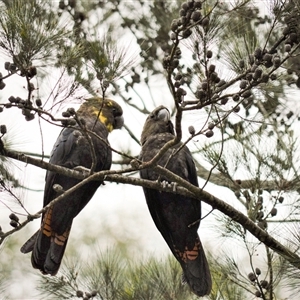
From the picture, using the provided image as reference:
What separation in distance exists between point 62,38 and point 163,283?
136 cm

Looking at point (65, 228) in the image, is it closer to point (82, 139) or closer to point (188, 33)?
point (82, 139)

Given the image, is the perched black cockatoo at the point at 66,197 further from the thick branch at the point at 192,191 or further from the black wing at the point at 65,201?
the thick branch at the point at 192,191

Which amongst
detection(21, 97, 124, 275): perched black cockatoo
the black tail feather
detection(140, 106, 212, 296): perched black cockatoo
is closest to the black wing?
detection(21, 97, 124, 275): perched black cockatoo

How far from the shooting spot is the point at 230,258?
3156 millimetres

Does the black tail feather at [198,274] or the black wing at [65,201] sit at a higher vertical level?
the black wing at [65,201]

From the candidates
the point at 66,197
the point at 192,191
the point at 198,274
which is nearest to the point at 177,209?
the point at 198,274

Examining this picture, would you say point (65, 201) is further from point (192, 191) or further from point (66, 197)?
point (192, 191)

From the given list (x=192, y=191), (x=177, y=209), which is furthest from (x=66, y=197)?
(x=192, y=191)

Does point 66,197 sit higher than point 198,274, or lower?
higher

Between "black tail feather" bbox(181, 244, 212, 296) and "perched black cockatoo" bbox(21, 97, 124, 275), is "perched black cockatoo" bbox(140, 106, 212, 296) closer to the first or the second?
"black tail feather" bbox(181, 244, 212, 296)

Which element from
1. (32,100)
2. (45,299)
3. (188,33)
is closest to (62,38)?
(32,100)

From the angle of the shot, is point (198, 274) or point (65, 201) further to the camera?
point (65, 201)

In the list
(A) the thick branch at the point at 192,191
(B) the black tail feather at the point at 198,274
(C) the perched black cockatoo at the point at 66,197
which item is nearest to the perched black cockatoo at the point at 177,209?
(B) the black tail feather at the point at 198,274

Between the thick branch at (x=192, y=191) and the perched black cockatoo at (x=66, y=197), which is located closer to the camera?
the thick branch at (x=192, y=191)
